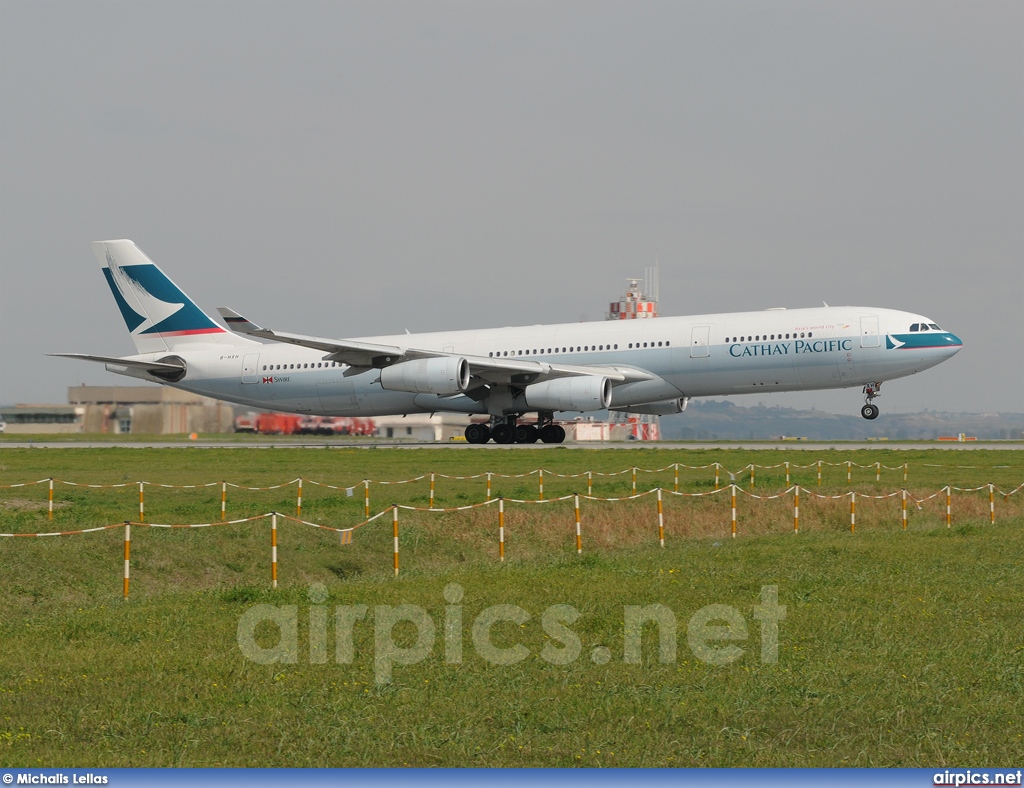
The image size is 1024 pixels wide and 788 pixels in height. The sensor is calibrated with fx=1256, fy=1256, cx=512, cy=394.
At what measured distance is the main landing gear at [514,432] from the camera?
49531 mm

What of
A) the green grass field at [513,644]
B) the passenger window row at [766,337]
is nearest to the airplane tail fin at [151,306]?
the passenger window row at [766,337]

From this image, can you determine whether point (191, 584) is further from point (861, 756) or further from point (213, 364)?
point (213, 364)

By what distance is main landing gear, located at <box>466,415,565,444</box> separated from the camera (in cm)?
4953

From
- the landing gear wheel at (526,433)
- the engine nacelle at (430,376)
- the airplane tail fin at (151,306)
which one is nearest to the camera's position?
the engine nacelle at (430,376)

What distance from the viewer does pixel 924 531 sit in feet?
74.4

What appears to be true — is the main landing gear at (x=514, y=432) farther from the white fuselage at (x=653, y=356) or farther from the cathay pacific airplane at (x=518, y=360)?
the white fuselage at (x=653, y=356)

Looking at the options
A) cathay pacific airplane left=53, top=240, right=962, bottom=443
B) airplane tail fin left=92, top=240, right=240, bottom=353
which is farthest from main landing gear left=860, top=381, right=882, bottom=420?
airplane tail fin left=92, top=240, right=240, bottom=353

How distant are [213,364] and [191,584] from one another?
114ft

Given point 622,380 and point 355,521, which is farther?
point 622,380

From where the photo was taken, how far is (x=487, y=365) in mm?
45344

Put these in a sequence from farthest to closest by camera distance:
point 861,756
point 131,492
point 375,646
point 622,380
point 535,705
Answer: point 622,380, point 131,492, point 375,646, point 535,705, point 861,756

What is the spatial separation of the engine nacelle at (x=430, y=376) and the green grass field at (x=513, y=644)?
63.3 feet

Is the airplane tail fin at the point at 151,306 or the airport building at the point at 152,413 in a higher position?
the airplane tail fin at the point at 151,306

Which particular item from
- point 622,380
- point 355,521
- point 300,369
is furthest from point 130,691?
point 300,369
